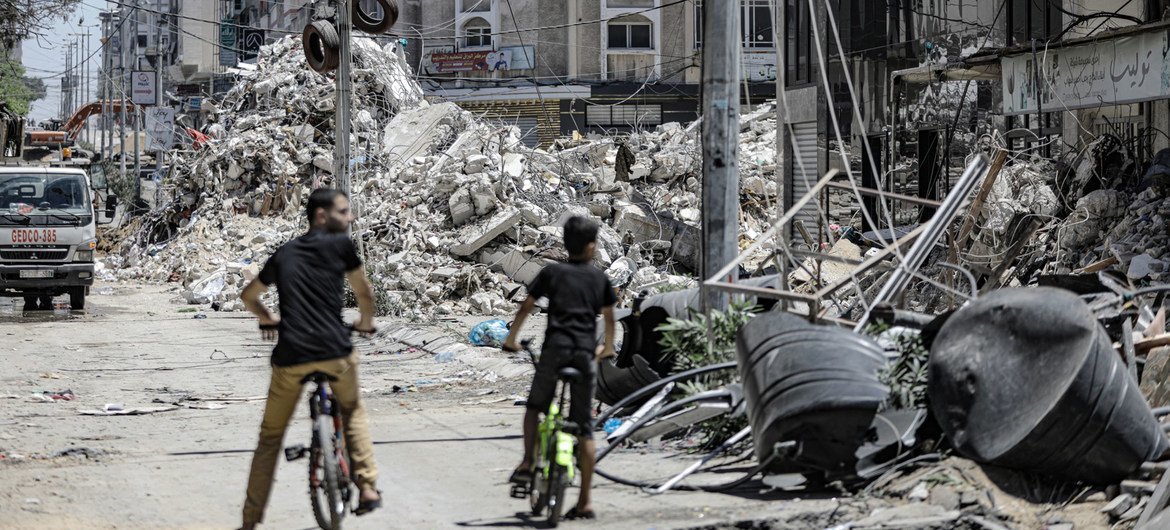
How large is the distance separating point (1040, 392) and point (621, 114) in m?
45.1

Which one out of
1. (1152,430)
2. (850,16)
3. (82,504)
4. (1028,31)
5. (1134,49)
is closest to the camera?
(1152,430)

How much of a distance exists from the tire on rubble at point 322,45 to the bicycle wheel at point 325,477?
13.4m

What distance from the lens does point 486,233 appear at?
21359mm

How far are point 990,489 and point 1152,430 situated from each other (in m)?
0.87

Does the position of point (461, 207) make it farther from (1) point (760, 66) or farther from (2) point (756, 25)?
(2) point (756, 25)

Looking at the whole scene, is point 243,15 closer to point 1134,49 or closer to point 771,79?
point 771,79

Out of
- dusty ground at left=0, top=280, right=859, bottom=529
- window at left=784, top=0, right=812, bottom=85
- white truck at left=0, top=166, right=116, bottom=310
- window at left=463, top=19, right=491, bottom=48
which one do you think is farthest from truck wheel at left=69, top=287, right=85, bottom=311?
window at left=463, top=19, right=491, bottom=48

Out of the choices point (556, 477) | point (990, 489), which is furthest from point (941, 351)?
point (556, 477)

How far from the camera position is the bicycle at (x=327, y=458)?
598cm

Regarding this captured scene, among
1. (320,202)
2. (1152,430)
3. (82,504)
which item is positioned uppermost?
(320,202)

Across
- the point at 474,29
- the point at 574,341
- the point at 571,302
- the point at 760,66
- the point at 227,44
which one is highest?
the point at 227,44

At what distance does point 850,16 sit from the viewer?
21.2 m

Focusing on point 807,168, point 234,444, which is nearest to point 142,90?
point 807,168

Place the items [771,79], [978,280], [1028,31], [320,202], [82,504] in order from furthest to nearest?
[771,79] → [1028,31] → [978,280] → [82,504] → [320,202]
